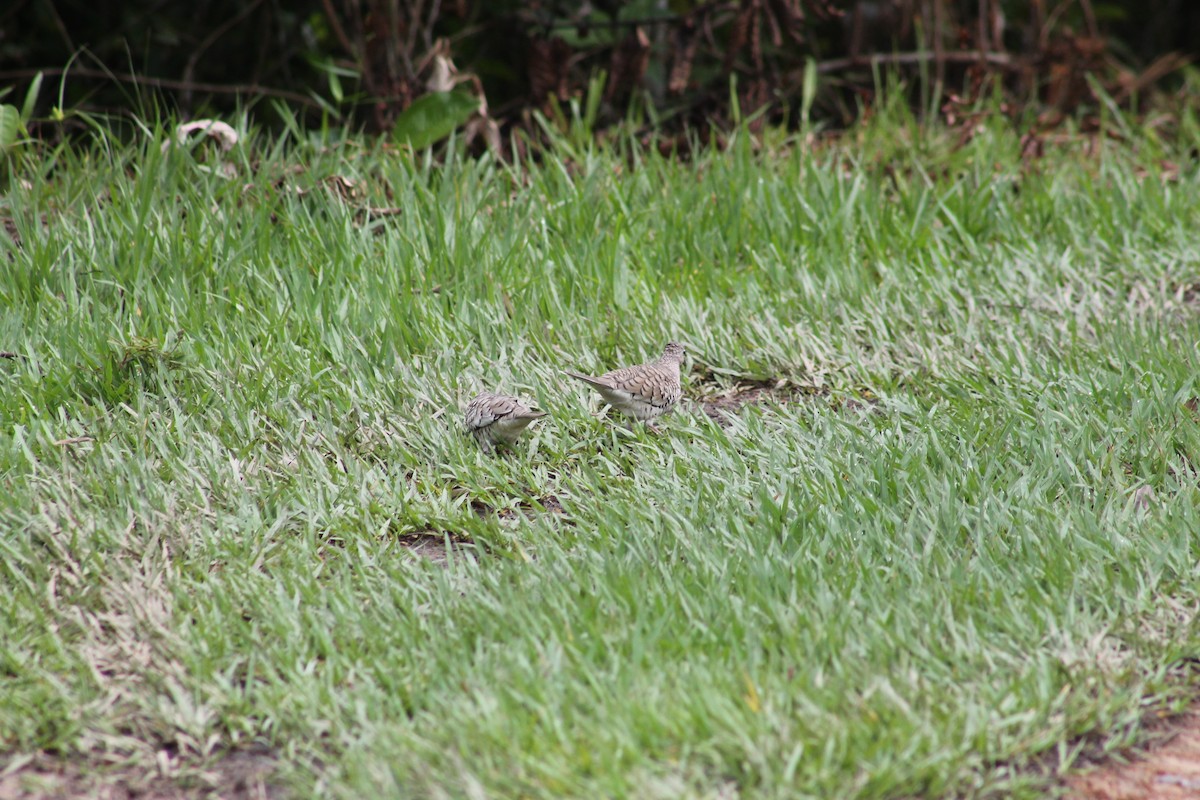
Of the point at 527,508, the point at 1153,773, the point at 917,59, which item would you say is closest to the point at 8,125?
the point at 527,508

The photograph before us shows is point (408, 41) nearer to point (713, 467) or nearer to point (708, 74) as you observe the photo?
point (708, 74)

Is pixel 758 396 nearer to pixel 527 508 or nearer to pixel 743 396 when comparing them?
pixel 743 396

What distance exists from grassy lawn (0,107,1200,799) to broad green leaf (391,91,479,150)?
0.36m

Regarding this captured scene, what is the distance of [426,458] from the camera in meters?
4.50

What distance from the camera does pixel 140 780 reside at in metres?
3.05

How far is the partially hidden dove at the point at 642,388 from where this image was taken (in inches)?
180

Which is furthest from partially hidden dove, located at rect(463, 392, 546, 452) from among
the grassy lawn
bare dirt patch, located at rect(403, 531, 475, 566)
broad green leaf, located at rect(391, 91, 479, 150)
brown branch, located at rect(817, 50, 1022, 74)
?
brown branch, located at rect(817, 50, 1022, 74)

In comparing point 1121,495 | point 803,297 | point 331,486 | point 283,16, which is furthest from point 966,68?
point 331,486

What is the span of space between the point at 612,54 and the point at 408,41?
139cm

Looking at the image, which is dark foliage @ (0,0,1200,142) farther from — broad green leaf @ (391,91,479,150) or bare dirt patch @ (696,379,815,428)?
bare dirt patch @ (696,379,815,428)

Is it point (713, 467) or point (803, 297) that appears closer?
point (713, 467)

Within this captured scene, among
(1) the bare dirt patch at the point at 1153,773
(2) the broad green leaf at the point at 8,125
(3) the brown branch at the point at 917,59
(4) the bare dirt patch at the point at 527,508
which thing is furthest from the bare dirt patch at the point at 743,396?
(3) the brown branch at the point at 917,59

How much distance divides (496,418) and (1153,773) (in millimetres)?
2339

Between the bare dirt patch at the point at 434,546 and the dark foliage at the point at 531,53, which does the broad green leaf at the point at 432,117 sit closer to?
the dark foliage at the point at 531,53
